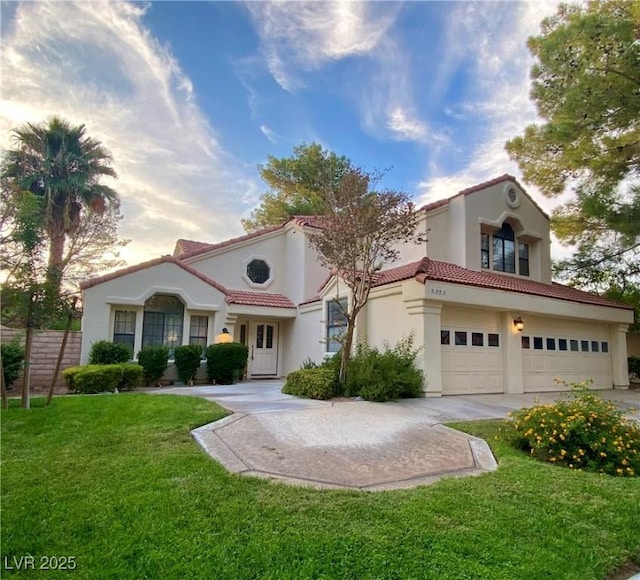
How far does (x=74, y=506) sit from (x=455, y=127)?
1438 cm

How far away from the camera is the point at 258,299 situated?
1641 cm

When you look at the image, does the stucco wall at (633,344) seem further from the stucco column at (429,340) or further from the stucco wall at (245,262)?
the stucco wall at (245,262)

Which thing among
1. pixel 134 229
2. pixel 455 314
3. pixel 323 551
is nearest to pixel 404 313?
pixel 455 314

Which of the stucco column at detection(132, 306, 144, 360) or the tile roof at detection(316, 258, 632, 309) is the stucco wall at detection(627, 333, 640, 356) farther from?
the stucco column at detection(132, 306, 144, 360)

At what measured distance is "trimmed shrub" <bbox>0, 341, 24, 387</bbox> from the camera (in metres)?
10.4

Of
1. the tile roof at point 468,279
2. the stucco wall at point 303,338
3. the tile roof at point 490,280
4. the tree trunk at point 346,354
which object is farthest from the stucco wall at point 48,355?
the tile roof at point 490,280

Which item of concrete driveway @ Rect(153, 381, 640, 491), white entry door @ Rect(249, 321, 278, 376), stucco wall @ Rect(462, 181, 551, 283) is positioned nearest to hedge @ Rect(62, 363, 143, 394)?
concrete driveway @ Rect(153, 381, 640, 491)

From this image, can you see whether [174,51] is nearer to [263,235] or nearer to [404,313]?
[404,313]

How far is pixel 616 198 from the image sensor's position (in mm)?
15289

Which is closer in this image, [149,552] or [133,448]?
[149,552]

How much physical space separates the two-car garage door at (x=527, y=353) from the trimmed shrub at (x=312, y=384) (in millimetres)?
3305

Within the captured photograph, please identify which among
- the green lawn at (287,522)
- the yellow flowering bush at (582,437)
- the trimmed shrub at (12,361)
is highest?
the trimmed shrub at (12,361)

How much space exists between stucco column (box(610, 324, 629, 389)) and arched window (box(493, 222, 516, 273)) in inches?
190

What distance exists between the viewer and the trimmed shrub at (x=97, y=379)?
412 inches
